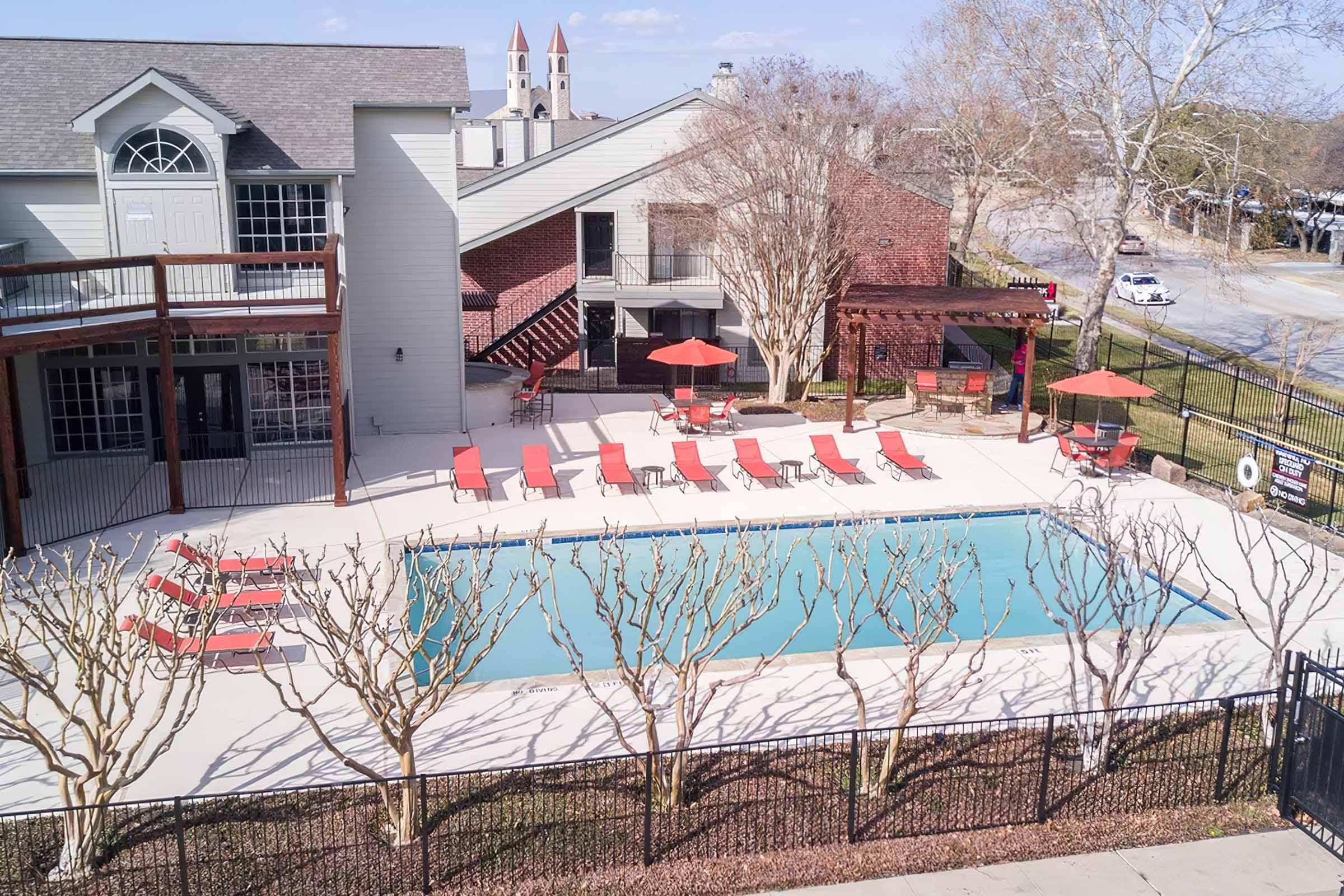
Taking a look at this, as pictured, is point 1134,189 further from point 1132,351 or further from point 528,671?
point 528,671

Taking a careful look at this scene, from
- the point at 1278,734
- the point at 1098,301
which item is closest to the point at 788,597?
the point at 1278,734

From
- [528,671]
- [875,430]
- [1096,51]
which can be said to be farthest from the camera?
[1096,51]

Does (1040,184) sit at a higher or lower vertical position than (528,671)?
higher

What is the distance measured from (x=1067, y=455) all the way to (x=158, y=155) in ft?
57.0

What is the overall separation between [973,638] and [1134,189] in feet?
58.0

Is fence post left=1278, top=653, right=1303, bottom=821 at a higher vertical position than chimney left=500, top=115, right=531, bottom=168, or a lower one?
lower

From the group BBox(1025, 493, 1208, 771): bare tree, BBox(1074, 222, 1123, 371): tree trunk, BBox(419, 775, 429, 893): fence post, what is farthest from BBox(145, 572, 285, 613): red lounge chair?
BBox(1074, 222, 1123, 371): tree trunk

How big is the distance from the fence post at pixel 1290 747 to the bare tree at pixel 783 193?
58.7 feet

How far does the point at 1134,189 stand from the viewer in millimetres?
28766

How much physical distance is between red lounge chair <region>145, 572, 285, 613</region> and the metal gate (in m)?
10.4

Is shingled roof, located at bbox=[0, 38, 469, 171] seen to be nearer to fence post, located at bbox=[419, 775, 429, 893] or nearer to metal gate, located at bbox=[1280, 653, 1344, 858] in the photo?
Result: fence post, located at bbox=[419, 775, 429, 893]

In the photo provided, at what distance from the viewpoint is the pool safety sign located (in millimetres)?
18719

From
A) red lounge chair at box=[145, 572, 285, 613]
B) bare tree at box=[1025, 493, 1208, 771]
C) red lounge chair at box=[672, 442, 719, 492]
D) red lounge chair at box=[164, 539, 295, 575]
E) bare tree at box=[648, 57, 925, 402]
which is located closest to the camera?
bare tree at box=[1025, 493, 1208, 771]

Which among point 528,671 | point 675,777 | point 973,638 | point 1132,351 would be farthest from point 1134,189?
point 675,777
